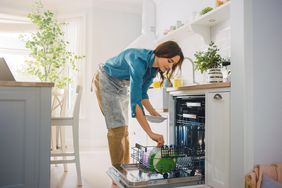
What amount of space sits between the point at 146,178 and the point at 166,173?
12 cm

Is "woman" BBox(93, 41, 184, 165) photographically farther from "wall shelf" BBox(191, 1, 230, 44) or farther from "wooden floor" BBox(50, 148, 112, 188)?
"wall shelf" BBox(191, 1, 230, 44)

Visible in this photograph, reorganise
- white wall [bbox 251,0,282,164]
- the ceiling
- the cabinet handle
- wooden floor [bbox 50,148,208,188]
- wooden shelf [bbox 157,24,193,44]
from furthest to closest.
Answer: the ceiling < wooden shelf [bbox 157,24,193,44] < wooden floor [bbox 50,148,208,188] < the cabinet handle < white wall [bbox 251,0,282,164]

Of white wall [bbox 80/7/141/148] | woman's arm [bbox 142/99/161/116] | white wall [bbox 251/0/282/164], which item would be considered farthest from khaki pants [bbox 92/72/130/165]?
white wall [bbox 80/7/141/148]

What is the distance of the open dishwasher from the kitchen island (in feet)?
1.53

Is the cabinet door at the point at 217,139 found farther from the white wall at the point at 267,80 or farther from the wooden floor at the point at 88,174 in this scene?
the wooden floor at the point at 88,174

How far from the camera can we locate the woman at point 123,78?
5.54 ft

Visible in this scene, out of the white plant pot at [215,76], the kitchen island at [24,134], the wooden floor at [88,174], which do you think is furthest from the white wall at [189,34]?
the kitchen island at [24,134]

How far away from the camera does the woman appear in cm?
169

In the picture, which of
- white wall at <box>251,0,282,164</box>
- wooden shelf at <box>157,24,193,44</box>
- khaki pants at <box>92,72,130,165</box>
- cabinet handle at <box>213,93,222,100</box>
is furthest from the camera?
wooden shelf at <box>157,24,193,44</box>

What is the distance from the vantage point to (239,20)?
54.7 inches

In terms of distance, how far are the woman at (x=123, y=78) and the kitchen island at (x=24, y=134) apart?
47cm

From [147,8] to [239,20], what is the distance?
2.26 meters

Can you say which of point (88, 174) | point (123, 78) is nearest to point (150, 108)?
point (123, 78)

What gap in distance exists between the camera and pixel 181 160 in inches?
57.2
